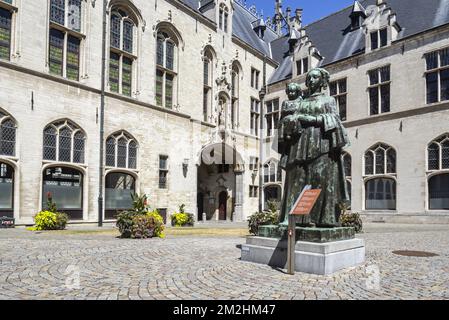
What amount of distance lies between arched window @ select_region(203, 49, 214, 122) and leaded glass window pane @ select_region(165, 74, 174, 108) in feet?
10.7

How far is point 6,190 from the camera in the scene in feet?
50.4

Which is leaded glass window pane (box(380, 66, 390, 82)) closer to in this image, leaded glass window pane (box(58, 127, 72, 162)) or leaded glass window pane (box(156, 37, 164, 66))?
leaded glass window pane (box(156, 37, 164, 66))

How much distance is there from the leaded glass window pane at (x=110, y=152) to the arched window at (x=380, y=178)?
52.8ft

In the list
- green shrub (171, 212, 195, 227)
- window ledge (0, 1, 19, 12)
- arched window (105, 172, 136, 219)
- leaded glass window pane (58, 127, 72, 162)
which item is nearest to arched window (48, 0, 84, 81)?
window ledge (0, 1, 19, 12)

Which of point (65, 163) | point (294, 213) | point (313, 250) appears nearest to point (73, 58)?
point (65, 163)

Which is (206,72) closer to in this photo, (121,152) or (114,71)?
(114,71)

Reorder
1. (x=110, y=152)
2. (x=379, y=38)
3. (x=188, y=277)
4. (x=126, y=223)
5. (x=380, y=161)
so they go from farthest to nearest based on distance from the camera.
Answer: (x=379, y=38) < (x=380, y=161) < (x=110, y=152) < (x=126, y=223) < (x=188, y=277)

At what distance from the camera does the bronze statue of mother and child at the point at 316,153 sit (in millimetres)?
7266

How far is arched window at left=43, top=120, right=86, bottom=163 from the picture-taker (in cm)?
1684

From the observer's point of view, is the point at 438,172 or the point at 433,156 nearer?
the point at 438,172

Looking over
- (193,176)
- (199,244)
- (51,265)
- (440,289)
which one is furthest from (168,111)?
(440,289)

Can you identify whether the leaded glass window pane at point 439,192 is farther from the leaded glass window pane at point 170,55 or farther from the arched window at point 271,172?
the leaded glass window pane at point 170,55

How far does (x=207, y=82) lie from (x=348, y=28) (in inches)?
476

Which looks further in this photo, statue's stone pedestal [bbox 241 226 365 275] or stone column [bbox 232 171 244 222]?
stone column [bbox 232 171 244 222]
